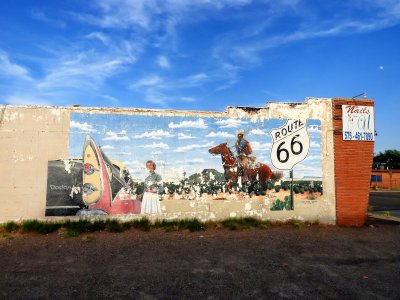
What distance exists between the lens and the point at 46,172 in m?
11.0

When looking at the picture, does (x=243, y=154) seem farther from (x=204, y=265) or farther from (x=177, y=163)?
(x=204, y=265)

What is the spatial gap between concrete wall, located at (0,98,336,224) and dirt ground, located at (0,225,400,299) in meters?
1.09

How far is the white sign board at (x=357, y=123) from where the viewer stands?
41.9 ft

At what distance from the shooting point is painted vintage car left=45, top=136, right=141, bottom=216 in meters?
11.0

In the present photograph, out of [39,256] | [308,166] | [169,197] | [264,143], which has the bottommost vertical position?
[39,256]

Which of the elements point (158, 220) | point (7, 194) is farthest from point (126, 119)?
point (7, 194)

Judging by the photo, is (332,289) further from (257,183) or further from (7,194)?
(7,194)

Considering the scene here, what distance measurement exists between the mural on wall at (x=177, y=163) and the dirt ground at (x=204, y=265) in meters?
1.37

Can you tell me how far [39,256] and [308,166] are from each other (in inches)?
384

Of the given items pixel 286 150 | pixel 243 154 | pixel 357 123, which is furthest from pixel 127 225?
pixel 357 123

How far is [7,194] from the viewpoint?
35.3 feet

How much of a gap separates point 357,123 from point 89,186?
35.0ft

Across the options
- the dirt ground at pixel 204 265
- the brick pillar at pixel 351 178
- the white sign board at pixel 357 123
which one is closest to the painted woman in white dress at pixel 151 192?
the dirt ground at pixel 204 265

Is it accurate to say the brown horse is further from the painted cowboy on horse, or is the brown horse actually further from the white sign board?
the white sign board
